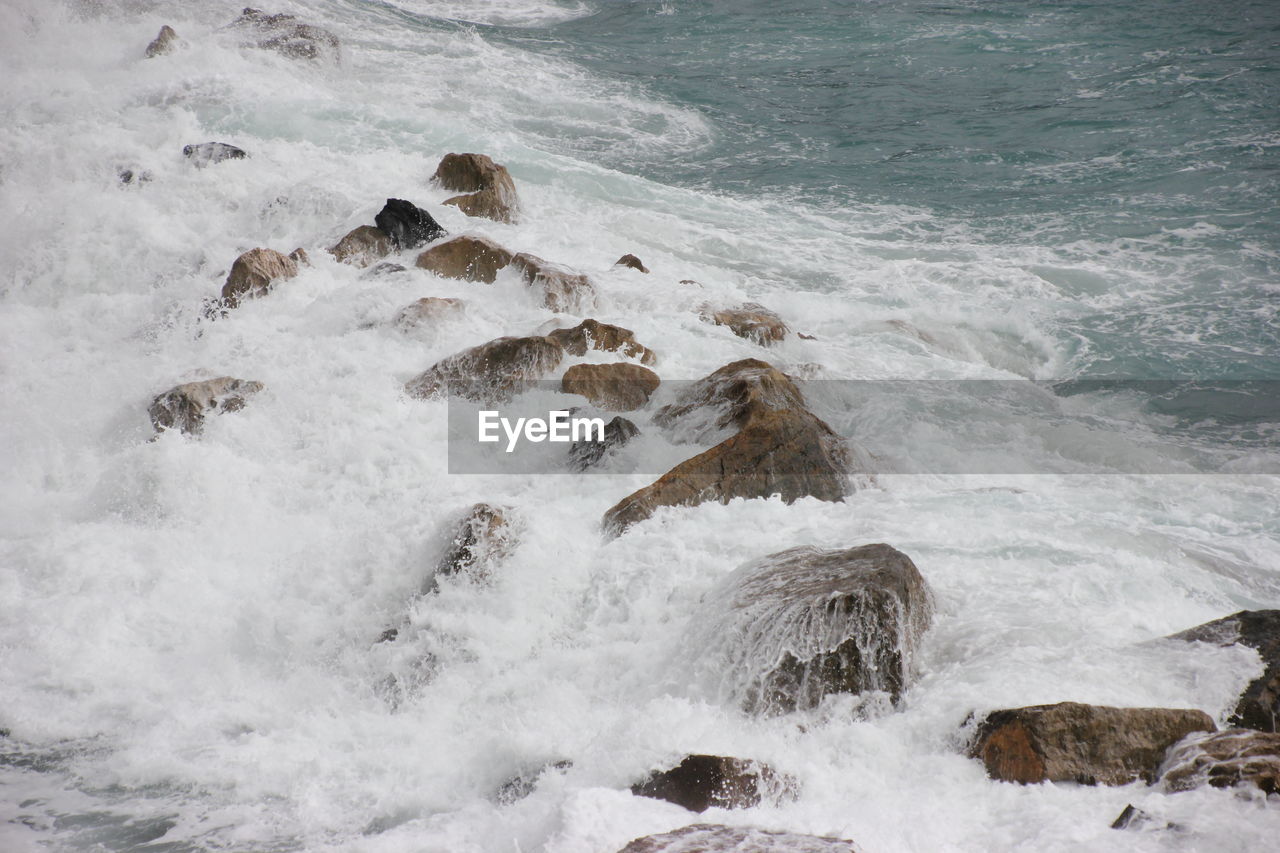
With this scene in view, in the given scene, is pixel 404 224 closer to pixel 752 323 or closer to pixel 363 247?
pixel 363 247

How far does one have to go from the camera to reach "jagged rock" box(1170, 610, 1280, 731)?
13.3ft

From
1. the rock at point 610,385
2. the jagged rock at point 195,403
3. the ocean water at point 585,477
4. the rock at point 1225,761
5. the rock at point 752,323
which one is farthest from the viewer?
the rock at point 752,323

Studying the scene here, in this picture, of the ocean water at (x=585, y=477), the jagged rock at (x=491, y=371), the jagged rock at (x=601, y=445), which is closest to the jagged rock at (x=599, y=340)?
the jagged rock at (x=491, y=371)

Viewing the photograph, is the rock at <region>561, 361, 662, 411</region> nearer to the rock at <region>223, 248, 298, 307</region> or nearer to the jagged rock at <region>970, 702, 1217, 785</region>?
the rock at <region>223, 248, 298, 307</region>

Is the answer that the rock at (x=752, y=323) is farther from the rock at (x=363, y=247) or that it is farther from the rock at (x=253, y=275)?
the rock at (x=253, y=275)

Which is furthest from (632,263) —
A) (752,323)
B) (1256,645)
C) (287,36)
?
(287,36)

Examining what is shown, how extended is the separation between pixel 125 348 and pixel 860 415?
6.83 m

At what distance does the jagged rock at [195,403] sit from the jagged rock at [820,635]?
15.4 feet

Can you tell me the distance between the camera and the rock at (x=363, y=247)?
10242 mm

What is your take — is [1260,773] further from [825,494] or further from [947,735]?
[825,494]

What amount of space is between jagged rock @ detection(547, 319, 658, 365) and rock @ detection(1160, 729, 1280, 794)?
544cm

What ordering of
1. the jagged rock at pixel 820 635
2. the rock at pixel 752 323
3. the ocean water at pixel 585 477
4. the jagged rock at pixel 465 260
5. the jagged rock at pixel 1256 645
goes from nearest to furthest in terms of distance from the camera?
the jagged rock at pixel 1256 645
the ocean water at pixel 585 477
the jagged rock at pixel 820 635
the rock at pixel 752 323
the jagged rock at pixel 465 260

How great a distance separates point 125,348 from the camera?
902 centimetres

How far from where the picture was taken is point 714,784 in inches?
A: 154
